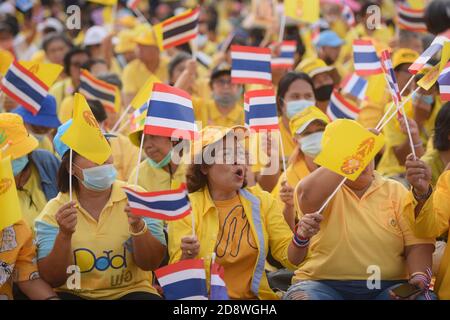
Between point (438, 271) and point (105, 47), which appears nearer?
point (438, 271)

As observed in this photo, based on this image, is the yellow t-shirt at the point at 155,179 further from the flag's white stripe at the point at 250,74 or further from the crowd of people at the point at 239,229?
the flag's white stripe at the point at 250,74

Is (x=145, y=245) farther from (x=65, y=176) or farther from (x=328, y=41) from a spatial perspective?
(x=328, y=41)

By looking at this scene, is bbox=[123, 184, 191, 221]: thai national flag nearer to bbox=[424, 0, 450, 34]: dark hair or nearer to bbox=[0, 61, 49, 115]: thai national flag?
bbox=[0, 61, 49, 115]: thai national flag

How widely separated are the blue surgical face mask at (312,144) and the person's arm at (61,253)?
5.50 ft

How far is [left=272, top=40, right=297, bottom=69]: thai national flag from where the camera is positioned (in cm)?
952

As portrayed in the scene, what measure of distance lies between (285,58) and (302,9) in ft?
2.37

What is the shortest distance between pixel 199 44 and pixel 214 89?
198 inches

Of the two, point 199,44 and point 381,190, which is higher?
point 199,44

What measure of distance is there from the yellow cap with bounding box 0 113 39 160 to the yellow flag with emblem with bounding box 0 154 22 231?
0.79m

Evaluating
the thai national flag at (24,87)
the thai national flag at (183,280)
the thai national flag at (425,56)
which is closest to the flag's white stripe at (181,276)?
the thai national flag at (183,280)

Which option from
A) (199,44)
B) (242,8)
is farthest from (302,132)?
(242,8)

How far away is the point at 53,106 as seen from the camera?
7.64 m

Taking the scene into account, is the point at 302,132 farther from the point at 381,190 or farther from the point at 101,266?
the point at 101,266

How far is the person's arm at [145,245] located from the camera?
16.9 feet
